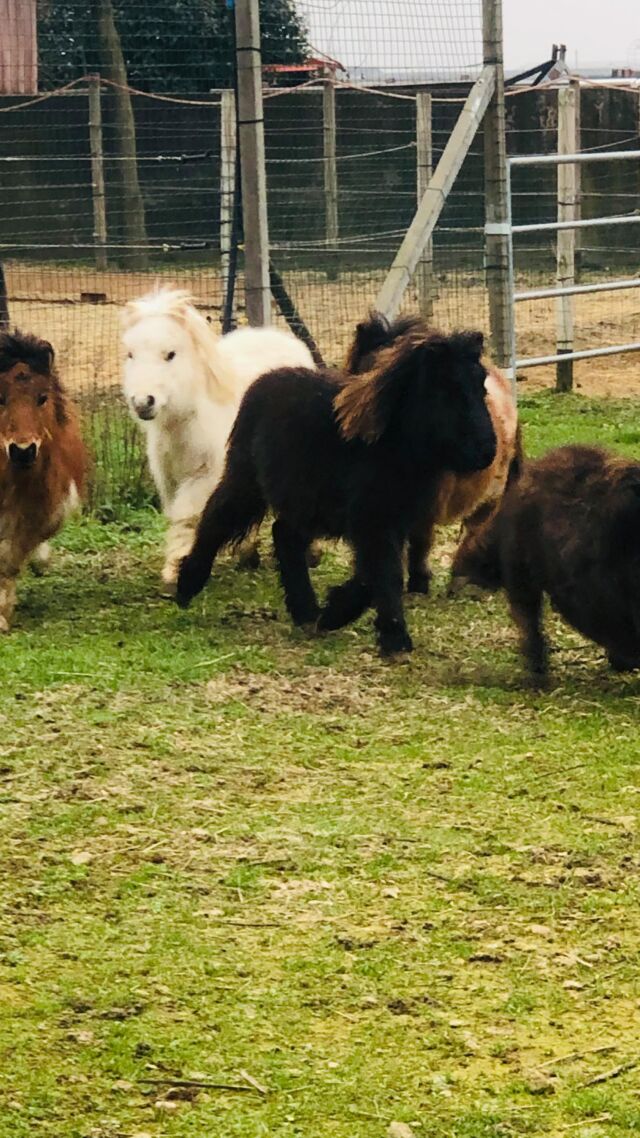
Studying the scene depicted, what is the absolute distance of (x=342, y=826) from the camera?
478 centimetres

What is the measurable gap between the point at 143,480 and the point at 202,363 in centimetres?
188

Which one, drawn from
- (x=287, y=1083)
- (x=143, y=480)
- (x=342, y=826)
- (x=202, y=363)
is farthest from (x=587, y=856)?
(x=143, y=480)

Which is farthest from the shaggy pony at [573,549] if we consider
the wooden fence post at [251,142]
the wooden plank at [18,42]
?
the wooden plank at [18,42]

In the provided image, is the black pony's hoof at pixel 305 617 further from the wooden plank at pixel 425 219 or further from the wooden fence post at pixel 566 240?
the wooden fence post at pixel 566 240

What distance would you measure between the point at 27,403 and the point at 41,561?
135cm

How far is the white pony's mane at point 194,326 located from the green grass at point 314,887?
148 centimetres

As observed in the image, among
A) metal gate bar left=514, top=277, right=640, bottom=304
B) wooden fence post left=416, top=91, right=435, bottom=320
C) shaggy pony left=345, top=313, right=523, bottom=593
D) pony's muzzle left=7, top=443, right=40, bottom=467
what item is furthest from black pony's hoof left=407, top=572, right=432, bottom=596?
wooden fence post left=416, top=91, right=435, bottom=320

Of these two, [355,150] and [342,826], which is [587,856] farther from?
[355,150]

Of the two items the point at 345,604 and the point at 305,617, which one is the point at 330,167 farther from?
the point at 345,604

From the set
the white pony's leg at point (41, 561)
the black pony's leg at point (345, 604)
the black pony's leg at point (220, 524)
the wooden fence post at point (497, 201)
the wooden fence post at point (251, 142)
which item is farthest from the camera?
the wooden fence post at point (497, 201)

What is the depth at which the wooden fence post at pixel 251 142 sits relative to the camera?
9.11 meters

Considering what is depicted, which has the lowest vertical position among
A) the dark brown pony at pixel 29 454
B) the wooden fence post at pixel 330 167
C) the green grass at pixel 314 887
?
the green grass at pixel 314 887

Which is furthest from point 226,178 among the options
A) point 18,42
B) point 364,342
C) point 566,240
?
point 364,342

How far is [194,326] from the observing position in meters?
7.91
